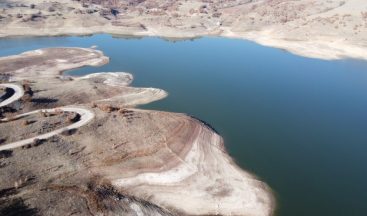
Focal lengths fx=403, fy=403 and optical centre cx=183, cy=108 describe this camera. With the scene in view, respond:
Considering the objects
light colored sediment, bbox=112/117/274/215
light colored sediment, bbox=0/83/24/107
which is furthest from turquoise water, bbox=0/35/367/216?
light colored sediment, bbox=0/83/24/107

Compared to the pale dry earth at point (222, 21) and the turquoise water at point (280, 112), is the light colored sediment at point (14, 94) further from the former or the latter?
the pale dry earth at point (222, 21)

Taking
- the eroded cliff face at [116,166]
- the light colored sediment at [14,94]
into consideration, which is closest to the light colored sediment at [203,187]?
the eroded cliff face at [116,166]

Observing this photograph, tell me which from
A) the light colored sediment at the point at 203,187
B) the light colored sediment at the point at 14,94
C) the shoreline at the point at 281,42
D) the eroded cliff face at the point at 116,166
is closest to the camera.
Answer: the eroded cliff face at the point at 116,166

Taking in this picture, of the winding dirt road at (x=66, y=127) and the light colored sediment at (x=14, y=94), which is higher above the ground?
the winding dirt road at (x=66, y=127)

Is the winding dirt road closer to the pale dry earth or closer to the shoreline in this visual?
the shoreline

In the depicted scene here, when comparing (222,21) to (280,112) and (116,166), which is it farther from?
(116,166)
